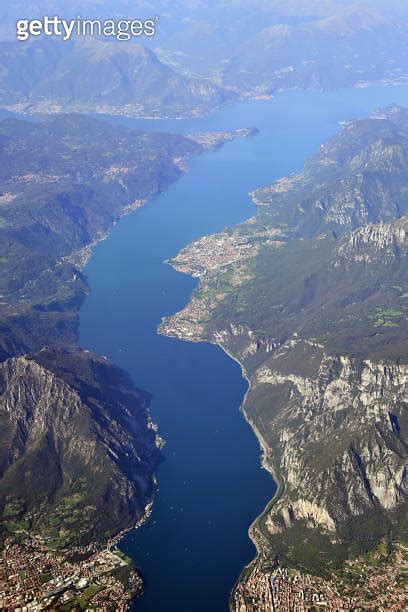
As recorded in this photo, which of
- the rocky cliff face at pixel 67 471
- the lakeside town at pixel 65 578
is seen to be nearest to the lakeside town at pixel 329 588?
the lakeside town at pixel 65 578

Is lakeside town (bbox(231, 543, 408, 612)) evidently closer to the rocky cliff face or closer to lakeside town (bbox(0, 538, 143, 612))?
lakeside town (bbox(0, 538, 143, 612))

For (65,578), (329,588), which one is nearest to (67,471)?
(65,578)

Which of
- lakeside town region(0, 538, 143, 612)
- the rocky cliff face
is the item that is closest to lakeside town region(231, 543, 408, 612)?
lakeside town region(0, 538, 143, 612)

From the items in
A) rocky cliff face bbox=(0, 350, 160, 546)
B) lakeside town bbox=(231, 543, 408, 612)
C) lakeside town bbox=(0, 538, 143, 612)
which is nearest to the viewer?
lakeside town bbox=(231, 543, 408, 612)

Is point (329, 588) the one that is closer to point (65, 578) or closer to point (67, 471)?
point (65, 578)

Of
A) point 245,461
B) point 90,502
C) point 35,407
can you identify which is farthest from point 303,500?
point 35,407

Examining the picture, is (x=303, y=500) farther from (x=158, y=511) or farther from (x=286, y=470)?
(x=158, y=511)

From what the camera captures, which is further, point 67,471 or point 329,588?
point 67,471

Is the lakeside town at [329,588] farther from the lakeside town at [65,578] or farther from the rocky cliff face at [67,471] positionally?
the rocky cliff face at [67,471]
